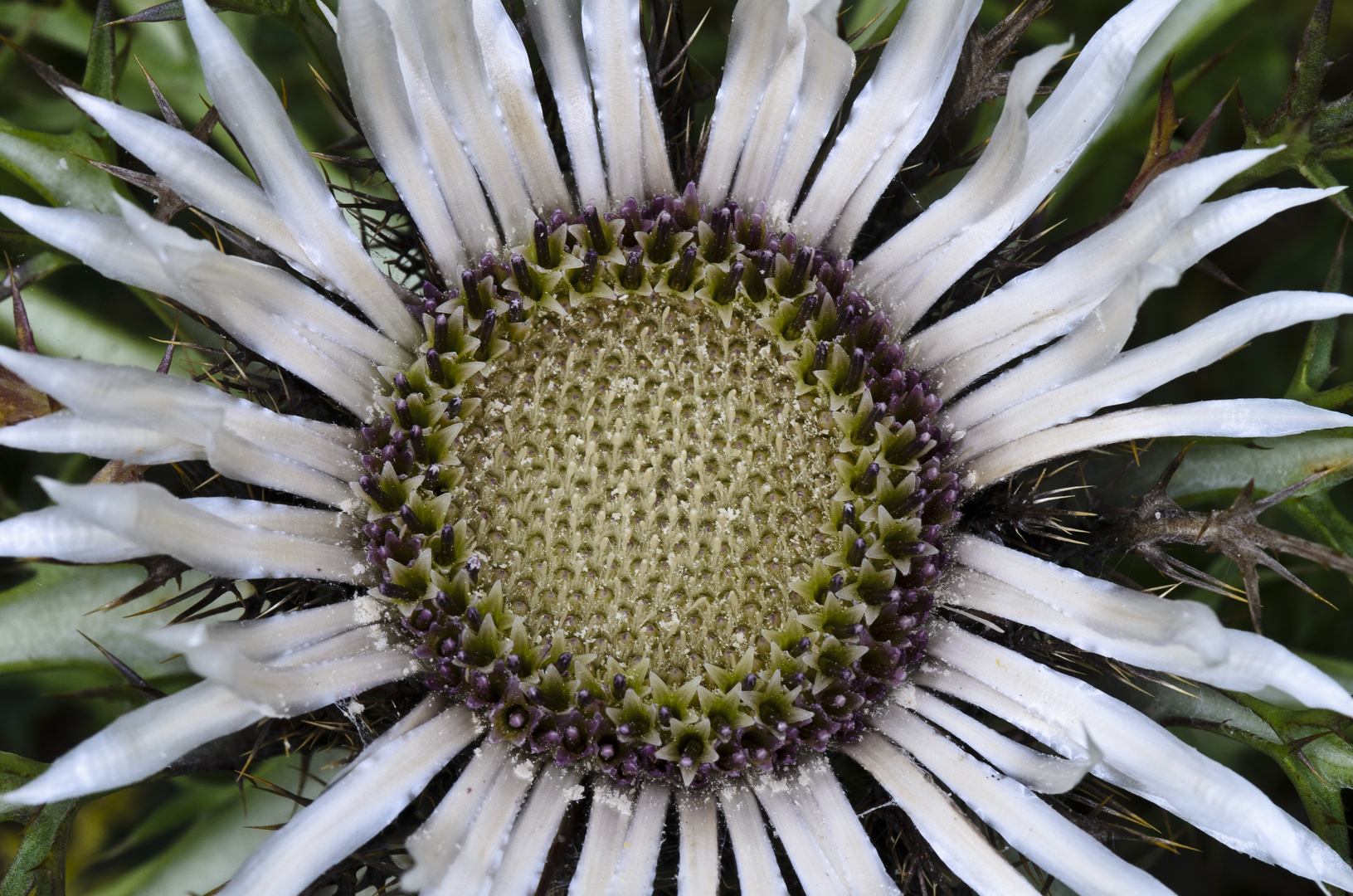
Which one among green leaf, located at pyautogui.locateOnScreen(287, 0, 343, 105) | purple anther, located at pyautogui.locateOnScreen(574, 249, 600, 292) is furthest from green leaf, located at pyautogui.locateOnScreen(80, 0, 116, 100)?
purple anther, located at pyautogui.locateOnScreen(574, 249, 600, 292)

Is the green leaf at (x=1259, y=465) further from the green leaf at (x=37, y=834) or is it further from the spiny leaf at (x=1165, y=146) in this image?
the green leaf at (x=37, y=834)

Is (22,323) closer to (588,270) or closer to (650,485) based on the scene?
(588,270)

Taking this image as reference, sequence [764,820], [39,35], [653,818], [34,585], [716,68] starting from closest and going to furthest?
[653,818] → [764,820] → [34,585] → [39,35] → [716,68]

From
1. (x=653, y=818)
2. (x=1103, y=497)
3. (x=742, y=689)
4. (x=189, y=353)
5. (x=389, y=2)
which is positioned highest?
(x=389, y=2)

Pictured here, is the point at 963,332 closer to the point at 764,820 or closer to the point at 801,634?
the point at 801,634

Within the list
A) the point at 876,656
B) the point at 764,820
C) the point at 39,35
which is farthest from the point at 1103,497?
the point at 39,35

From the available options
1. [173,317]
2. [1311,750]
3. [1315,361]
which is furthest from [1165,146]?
[173,317]
